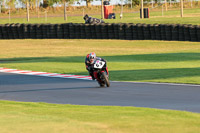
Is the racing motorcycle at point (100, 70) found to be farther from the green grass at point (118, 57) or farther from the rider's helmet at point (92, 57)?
the green grass at point (118, 57)

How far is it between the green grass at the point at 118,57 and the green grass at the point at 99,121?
7.49 metres

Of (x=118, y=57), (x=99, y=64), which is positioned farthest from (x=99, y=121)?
(x=118, y=57)

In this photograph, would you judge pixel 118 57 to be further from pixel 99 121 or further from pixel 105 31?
pixel 99 121

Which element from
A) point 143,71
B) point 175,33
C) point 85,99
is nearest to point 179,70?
point 143,71

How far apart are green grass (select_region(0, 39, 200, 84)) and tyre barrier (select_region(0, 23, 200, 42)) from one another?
587 mm

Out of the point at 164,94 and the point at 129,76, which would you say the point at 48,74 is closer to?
the point at 129,76

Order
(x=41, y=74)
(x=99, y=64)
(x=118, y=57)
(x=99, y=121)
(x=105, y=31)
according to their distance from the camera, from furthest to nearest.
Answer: (x=105, y=31)
(x=118, y=57)
(x=41, y=74)
(x=99, y=64)
(x=99, y=121)

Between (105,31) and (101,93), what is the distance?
25.5 m

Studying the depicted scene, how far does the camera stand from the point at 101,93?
1588 cm

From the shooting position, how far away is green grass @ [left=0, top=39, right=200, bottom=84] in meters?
20.9

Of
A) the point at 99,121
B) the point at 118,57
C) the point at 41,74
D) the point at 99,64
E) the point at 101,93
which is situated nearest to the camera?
the point at 99,121

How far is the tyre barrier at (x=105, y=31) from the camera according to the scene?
1405 inches

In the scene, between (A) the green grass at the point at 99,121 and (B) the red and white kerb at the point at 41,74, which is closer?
(A) the green grass at the point at 99,121

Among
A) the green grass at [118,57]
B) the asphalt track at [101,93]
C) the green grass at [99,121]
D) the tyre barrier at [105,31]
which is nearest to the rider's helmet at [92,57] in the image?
the asphalt track at [101,93]
